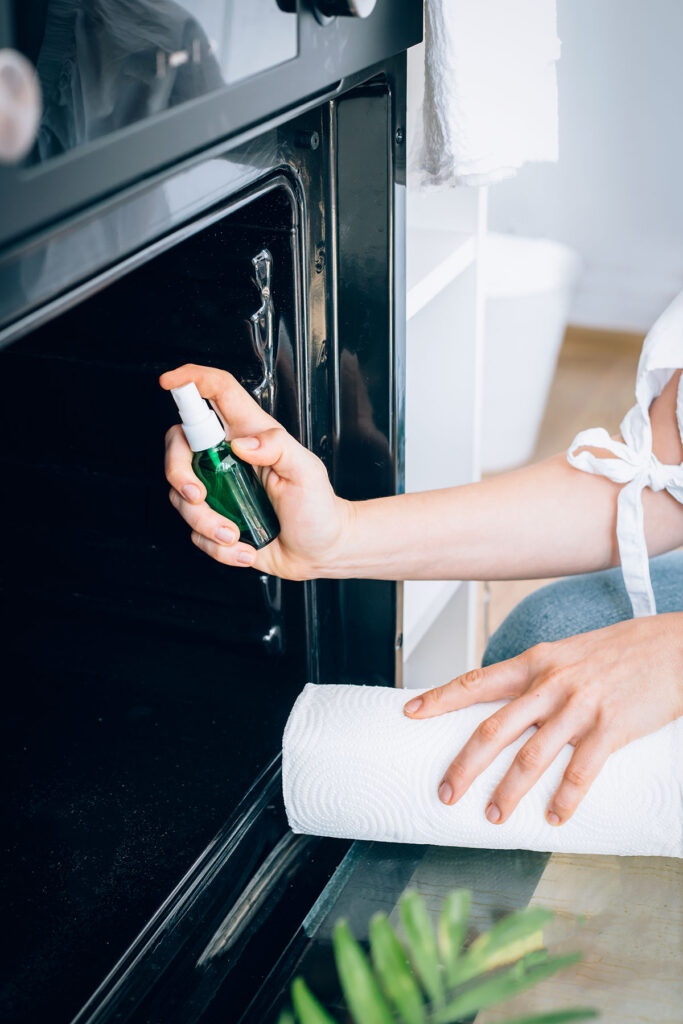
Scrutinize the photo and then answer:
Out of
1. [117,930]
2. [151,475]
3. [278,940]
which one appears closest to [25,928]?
[117,930]

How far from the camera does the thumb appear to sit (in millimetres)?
682

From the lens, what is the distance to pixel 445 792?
2.15ft

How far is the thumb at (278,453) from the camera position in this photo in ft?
2.24

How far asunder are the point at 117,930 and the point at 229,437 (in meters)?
0.40

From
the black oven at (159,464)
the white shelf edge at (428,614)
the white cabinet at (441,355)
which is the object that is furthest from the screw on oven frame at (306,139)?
the white shelf edge at (428,614)

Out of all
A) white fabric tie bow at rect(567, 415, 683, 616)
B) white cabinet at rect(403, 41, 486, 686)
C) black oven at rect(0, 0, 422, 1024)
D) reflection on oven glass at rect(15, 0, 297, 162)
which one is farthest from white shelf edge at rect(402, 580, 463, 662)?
reflection on oven glass at rect(15, 0, 297, 162)

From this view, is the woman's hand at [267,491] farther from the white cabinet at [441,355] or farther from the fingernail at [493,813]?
the white cabinet at [441,355]

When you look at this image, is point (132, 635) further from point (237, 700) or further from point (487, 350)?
point (487, 350)

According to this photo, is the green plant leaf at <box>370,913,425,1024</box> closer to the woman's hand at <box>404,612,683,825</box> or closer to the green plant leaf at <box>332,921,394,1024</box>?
the green plant leaf at <box>332,921,394,1024</box>

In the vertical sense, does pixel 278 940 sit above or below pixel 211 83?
below

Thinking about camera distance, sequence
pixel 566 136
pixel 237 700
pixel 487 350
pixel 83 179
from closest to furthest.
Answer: pixel 83 179 < pixel 237 700 < pixel 487 350 < pixel 566 136

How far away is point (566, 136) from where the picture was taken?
246 centimetres

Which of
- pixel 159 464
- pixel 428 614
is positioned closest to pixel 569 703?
pixel 159 464

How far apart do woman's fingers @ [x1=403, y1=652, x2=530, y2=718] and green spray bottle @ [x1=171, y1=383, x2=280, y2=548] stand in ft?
0.60
